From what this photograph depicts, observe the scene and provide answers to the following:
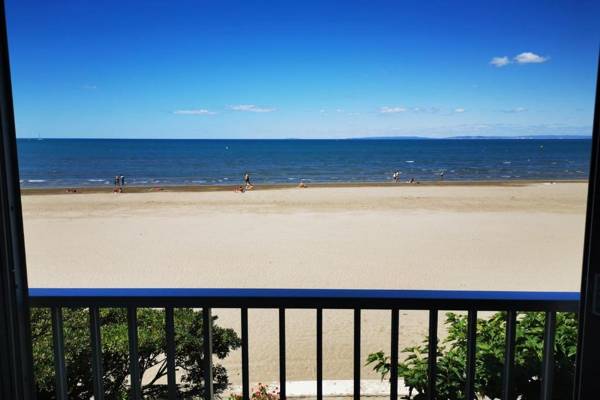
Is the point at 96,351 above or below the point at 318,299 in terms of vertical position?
below

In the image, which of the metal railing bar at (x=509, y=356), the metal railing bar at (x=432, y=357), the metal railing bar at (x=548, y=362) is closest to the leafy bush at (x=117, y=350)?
the metal railing bar at (x=432, y=357)

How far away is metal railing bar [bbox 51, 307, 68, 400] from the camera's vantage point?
62.4 inches

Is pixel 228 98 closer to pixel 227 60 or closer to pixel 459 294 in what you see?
pixel 227 60

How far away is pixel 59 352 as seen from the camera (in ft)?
5.31

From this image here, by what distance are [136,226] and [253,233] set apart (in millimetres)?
3815

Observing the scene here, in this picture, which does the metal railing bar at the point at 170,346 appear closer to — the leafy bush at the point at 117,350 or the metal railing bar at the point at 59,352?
the metal railing bar at the point at 59,352

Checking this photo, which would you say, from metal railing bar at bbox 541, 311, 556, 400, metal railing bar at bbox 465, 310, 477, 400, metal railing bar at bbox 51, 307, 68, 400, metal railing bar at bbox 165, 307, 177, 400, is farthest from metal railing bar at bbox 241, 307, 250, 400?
metal railing bar at bbox 541, 311, 556, 400

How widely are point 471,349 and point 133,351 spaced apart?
1223 mm

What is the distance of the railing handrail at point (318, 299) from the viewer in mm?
1492

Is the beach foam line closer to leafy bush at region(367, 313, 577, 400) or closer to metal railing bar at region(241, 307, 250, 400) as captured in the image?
leafy bush at region(367, 313, 577, 400)

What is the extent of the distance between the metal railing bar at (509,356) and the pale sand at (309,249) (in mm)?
2613

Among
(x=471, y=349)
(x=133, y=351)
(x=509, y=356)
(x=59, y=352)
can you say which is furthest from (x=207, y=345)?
(x=509, y=356)

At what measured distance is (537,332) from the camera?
2.08 metres

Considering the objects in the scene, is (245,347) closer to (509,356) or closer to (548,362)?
(509,356)
